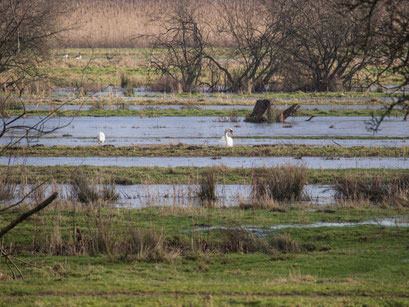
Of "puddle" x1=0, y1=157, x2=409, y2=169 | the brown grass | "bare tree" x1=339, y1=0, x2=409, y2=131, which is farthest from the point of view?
the brown grass

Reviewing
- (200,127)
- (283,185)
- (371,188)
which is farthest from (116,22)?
(371,188)

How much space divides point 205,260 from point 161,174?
8300 mm

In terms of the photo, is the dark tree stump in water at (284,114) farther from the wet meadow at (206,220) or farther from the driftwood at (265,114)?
the wet meadow at (206,220)

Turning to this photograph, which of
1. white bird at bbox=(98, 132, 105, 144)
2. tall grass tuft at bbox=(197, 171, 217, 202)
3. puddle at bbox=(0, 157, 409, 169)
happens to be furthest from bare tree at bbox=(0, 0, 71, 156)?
tall grass tuft at bbox=(197, 171, 217, 202)

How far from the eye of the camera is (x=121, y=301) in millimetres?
7602

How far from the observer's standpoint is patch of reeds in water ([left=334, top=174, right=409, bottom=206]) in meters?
15.3

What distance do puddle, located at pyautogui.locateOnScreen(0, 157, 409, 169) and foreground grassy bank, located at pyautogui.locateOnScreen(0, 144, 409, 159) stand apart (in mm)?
555

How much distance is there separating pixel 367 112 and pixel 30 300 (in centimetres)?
3075

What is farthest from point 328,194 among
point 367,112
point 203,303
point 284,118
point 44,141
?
point 367,112

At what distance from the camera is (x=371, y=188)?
1586cm

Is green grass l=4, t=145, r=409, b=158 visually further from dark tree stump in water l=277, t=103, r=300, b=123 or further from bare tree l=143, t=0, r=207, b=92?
bare tree l=143, t=0, r=207, b=92

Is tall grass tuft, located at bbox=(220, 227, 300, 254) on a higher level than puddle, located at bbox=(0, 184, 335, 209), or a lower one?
lower

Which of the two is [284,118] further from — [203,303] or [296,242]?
[203,303]

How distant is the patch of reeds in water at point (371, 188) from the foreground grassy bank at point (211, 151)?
18.2ft
